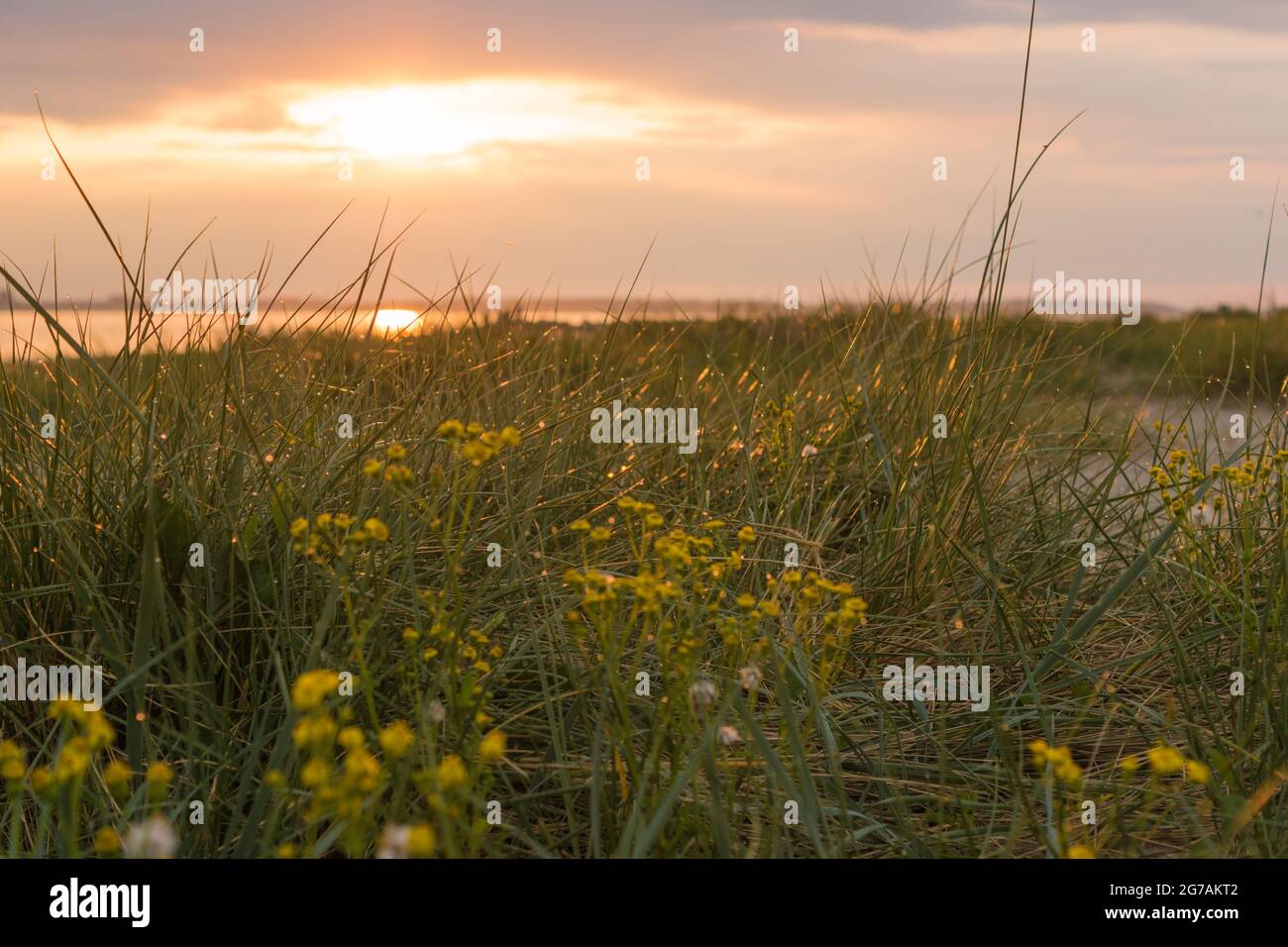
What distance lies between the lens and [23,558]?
2146 millimetres

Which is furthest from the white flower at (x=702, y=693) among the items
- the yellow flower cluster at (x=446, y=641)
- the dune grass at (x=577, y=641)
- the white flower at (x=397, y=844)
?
the white flower at (x=397, y=844)

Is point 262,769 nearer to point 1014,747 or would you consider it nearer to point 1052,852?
point 1052,852

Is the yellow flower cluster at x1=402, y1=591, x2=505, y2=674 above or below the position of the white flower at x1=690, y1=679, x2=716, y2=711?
above

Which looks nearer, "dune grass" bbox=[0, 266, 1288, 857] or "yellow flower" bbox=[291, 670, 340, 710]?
"yellow flower" bbox=[291, 670, 340, 710]

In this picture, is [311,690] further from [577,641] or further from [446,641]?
[577,641]

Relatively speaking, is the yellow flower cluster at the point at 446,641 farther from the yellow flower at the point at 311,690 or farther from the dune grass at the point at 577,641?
the yellow flower at the point at 311,690

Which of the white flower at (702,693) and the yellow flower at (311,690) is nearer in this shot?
the yellow flower at (311,690)

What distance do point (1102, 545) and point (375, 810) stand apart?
224 cm

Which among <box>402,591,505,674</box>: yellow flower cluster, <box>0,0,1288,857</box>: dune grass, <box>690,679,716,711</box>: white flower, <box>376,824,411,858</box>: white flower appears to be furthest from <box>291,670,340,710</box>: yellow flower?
<box>690,679,716,711</box>: white flower

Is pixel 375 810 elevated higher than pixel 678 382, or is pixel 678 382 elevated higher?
pixel 678 382

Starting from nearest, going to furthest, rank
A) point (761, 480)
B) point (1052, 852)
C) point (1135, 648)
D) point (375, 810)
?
point (1052, 852) < point (375, 810) < point (1135, 648) < point (761, 480)

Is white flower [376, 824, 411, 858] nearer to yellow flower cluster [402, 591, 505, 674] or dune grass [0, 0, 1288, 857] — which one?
dune grass [0, 0, 1288, 857]

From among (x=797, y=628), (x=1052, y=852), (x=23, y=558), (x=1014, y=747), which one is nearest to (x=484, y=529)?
(x=797, y=628)

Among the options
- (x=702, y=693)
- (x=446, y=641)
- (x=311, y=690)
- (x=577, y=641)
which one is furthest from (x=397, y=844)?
(x=577, y=641)
